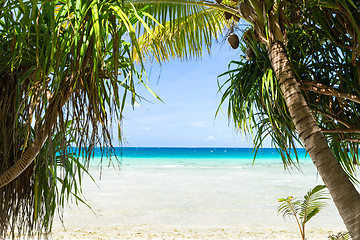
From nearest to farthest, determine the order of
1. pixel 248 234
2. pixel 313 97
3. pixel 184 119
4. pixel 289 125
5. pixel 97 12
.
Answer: pixel 97 12
pixel 289 125
pixel 313 97
pixel 248 234
pixel 184 119

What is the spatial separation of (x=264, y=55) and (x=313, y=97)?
0.49m

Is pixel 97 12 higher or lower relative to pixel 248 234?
higher

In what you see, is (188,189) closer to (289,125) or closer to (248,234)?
(248,234)

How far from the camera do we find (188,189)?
35.2 ft

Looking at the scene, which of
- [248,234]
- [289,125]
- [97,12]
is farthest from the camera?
[248,234]

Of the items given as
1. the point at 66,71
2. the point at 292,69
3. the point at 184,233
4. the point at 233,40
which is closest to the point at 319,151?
the point at 292,69

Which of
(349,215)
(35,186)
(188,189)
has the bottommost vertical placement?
(188,189)

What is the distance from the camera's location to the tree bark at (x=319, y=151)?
1576 millimetres

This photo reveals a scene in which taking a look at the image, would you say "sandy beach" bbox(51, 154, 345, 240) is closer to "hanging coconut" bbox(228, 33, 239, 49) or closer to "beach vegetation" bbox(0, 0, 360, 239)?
"beach vegetation" bbox(0, 0, 360, 239)

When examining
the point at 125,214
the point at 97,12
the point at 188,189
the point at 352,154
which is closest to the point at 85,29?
the point at 97,12

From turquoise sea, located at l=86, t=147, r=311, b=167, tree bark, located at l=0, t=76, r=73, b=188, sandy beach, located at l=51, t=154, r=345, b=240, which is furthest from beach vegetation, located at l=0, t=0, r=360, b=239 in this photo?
turquoise sea, located at l=86, t=147, r=311, b=167

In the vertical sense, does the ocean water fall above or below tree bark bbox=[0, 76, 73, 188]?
below

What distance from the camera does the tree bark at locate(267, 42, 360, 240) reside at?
5.17ft

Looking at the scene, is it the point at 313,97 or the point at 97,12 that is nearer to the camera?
the point at 97,12
